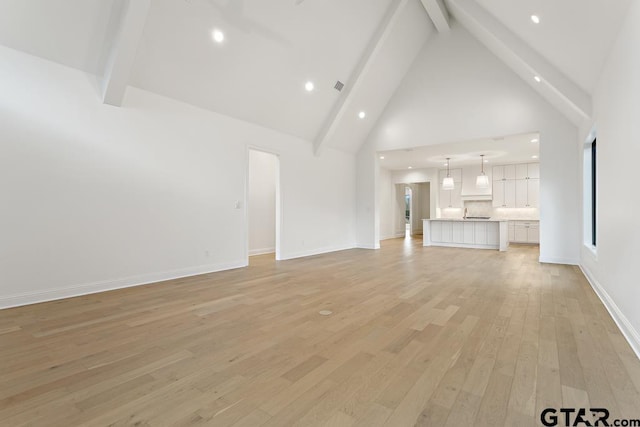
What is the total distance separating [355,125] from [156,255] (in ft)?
18.3

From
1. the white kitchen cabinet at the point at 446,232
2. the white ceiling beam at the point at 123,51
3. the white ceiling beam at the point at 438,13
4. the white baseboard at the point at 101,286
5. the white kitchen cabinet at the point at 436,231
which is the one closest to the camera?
the white baseboard at the point at 101,286

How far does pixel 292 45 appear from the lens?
5.31 meters

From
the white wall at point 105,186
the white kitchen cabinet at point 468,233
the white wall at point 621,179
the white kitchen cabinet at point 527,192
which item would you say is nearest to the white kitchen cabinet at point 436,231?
the white kitchen cabinet at point 468,233

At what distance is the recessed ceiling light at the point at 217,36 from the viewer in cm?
437

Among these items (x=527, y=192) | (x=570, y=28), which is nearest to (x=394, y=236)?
(x=527, y=192)

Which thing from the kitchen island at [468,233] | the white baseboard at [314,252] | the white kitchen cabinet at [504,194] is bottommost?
the white baseboard at [314,252]

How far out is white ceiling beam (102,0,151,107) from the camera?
3557 mm

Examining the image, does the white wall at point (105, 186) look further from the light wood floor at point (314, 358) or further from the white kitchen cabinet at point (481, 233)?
the white kitchen cabinet at point (481, 233)

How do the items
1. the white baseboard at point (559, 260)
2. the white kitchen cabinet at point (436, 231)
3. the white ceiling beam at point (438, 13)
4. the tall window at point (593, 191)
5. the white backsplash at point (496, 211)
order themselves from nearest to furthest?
1. the tall window at point (593, 191)
2. the white baseboard at point (559, 260)
3. the white ceiling beam at point (438, 13)
4. the white kitchen cabinet at point (436, 231)
5. the white backsplash at point (496, 211)

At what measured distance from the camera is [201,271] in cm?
522

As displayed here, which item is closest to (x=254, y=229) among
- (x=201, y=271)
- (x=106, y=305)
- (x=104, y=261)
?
(x=201, y=271)

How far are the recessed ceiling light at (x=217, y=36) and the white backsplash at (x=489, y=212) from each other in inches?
384

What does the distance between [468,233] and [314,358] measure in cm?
810

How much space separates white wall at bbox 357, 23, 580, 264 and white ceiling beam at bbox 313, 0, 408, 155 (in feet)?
5.17
